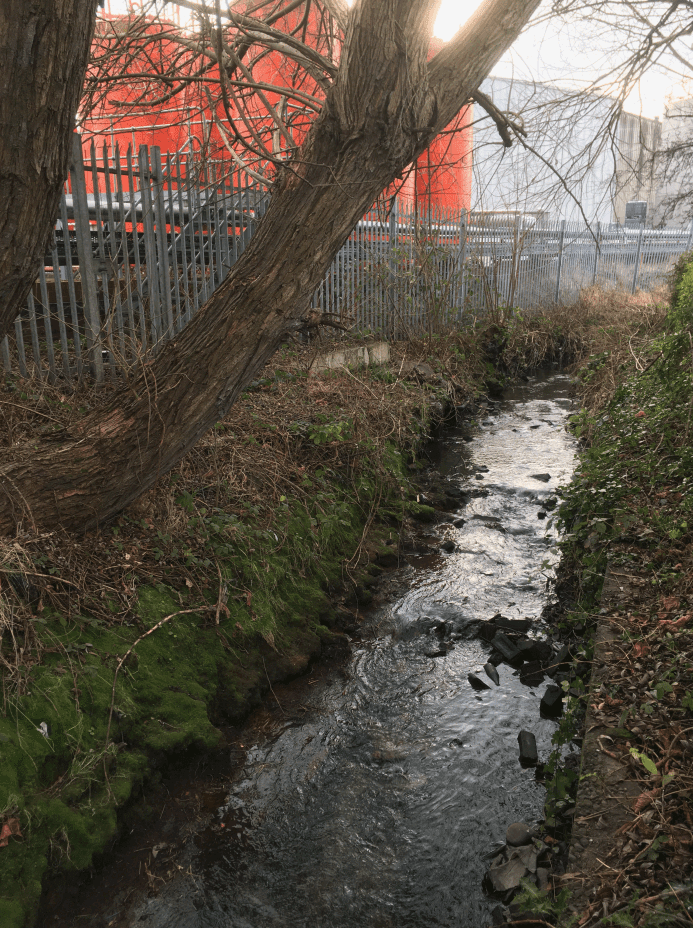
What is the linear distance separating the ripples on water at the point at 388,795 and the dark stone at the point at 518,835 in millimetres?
69

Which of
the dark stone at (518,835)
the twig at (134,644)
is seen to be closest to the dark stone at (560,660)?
the dark stone at (518,835)

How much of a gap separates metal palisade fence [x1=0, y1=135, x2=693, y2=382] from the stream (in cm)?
226

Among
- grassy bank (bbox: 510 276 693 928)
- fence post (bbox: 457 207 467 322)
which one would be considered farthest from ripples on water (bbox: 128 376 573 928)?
fence post (bbox: 457 207 467 322)

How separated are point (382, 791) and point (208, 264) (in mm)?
6039

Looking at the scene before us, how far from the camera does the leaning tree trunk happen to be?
11.8 ft

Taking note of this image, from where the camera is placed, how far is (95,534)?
3971mm

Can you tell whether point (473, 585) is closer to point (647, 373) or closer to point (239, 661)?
point (239, 661)

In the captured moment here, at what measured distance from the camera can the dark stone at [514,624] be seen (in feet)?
15.6

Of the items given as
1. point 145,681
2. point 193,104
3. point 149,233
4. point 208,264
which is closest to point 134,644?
point 145,681

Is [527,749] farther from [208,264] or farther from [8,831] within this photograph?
[208,264]

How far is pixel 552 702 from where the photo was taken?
397 cm

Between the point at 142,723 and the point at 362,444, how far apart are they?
3578 millimetres

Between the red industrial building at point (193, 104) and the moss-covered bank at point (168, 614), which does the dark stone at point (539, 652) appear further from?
the red industrial building at point (193, 104)

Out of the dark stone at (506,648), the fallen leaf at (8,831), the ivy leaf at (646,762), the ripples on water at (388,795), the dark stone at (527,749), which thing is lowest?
the ripples on water at (388,795)
